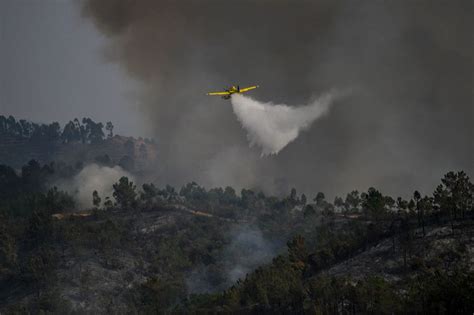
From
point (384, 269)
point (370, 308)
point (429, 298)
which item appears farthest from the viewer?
point (384, 269)

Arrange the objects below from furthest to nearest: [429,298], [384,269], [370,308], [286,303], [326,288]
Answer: [384,269] < [286,303] < [326,288] < [370,308] < [429,298]

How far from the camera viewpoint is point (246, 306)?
187 metres

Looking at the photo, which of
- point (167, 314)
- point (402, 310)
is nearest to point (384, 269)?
point (402, 310)

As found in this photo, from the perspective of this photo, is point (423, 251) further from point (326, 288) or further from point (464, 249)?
point (326, 288)

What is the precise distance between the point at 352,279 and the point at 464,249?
3027 centimetres

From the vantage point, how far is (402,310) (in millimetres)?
146750

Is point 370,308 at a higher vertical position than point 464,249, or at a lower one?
Answer: lower

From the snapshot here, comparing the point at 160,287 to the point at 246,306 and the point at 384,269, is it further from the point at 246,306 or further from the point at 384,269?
the point at 384,269

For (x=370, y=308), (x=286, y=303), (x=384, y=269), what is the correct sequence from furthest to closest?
1. (x=384, y=269)
2. (x=286, y=303)
3. (x=370, y=308)

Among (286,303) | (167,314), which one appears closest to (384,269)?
(286,303)

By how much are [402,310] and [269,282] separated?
45.9 meters

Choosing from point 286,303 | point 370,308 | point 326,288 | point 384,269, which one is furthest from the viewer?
point 384,269

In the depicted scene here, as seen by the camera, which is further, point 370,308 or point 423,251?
point 423,251

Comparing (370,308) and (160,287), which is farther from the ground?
(160,287)
